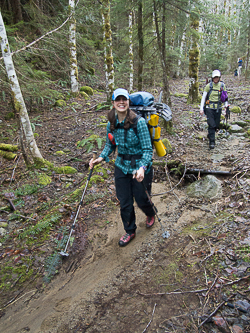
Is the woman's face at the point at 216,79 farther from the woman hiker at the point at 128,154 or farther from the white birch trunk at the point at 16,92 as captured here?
the white birch trunk at the point at 16,92

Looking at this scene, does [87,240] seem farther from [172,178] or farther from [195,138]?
[195,138]

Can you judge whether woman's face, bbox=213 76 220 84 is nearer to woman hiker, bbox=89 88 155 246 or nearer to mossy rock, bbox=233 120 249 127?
mossy rock, bbox=233 120 249 127

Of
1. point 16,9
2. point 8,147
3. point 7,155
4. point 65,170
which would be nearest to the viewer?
point 65,170

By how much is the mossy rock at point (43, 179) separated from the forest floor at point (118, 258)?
0.05m

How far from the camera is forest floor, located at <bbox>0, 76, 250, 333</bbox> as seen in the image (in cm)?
255

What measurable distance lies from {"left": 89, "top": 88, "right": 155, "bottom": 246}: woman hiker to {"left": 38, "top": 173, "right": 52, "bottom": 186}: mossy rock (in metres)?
2.74

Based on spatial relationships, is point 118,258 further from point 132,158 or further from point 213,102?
point 213,102

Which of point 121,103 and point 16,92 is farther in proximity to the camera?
point 16,92

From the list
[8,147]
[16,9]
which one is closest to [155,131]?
[8,147]

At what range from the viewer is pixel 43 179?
5.95 m

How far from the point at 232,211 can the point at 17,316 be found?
13.3 ft

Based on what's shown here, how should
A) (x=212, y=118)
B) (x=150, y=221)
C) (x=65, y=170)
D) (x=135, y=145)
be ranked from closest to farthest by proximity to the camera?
(x=135, y=145), (x=150, y=221), (x=65, y=170), (x=212, y=118)

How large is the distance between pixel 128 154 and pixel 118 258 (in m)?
1.93

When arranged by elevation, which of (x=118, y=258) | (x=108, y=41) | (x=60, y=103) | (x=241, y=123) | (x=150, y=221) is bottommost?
(x=118, y=258)
